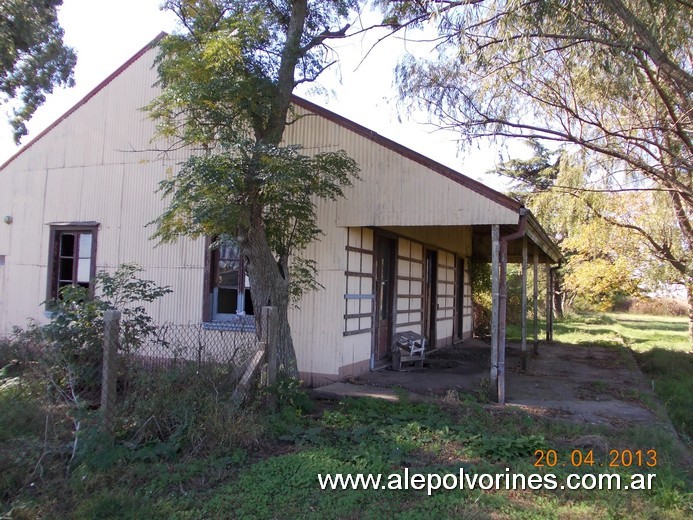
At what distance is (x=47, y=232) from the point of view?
11.3 metres

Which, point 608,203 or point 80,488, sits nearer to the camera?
point 80,488

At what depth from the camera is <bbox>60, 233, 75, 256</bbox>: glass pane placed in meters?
11.3

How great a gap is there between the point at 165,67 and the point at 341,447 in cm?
595

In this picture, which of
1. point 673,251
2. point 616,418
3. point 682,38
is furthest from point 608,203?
point 616,418

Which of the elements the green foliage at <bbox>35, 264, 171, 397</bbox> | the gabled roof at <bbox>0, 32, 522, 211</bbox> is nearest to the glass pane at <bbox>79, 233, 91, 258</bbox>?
the gabled roof at <bbox>0, 32, 522, 211</bbox>

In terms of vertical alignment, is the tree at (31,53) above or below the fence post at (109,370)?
above

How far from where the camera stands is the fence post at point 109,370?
493cm

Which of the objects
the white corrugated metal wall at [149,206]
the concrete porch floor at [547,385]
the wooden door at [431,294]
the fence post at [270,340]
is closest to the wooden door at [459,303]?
the wooden door at [431,294]

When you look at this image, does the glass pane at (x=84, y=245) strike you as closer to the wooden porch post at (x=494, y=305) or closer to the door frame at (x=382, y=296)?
the door frame at (x=382, y=296)

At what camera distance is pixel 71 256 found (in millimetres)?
11195

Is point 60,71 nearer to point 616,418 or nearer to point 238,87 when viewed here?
point 238,87

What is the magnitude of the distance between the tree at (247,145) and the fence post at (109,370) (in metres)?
1.90

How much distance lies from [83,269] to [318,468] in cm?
821

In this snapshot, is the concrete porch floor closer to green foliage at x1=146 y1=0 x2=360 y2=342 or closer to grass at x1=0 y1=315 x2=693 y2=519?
grass at x1=0 y1=315 x2=693 y2=519
